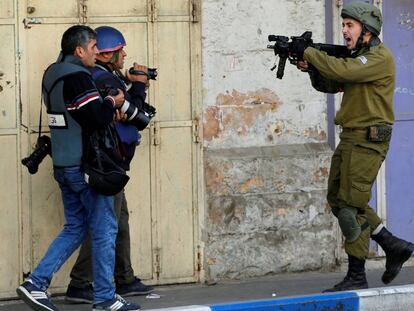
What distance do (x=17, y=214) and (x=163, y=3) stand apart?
6.16ft

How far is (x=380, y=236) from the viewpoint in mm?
8125

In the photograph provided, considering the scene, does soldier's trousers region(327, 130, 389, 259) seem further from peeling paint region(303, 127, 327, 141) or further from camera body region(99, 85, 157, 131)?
camera body region(99, 85, 157, 131)

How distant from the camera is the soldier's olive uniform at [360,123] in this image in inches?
303

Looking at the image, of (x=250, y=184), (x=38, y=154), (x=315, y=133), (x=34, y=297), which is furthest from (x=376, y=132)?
(x=34, y=297)

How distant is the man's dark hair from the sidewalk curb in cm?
190

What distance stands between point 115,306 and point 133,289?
0.73 meters

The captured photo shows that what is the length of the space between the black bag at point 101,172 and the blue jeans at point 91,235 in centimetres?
10

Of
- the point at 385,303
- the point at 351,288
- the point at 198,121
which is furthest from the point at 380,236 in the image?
the point at 198,121

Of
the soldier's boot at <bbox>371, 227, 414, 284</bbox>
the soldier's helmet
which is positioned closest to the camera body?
the soldier's helmet

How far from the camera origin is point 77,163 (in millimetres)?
7371

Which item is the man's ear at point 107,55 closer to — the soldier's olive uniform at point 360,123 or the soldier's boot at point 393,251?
the soldier's olive uniform at point 360,123

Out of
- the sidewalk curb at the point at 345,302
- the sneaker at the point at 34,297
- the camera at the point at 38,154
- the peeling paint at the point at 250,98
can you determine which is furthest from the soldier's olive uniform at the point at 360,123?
the sneaker at the point at 34,297

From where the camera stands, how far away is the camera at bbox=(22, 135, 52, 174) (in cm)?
759

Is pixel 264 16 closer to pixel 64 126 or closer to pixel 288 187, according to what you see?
pixel 288 187
